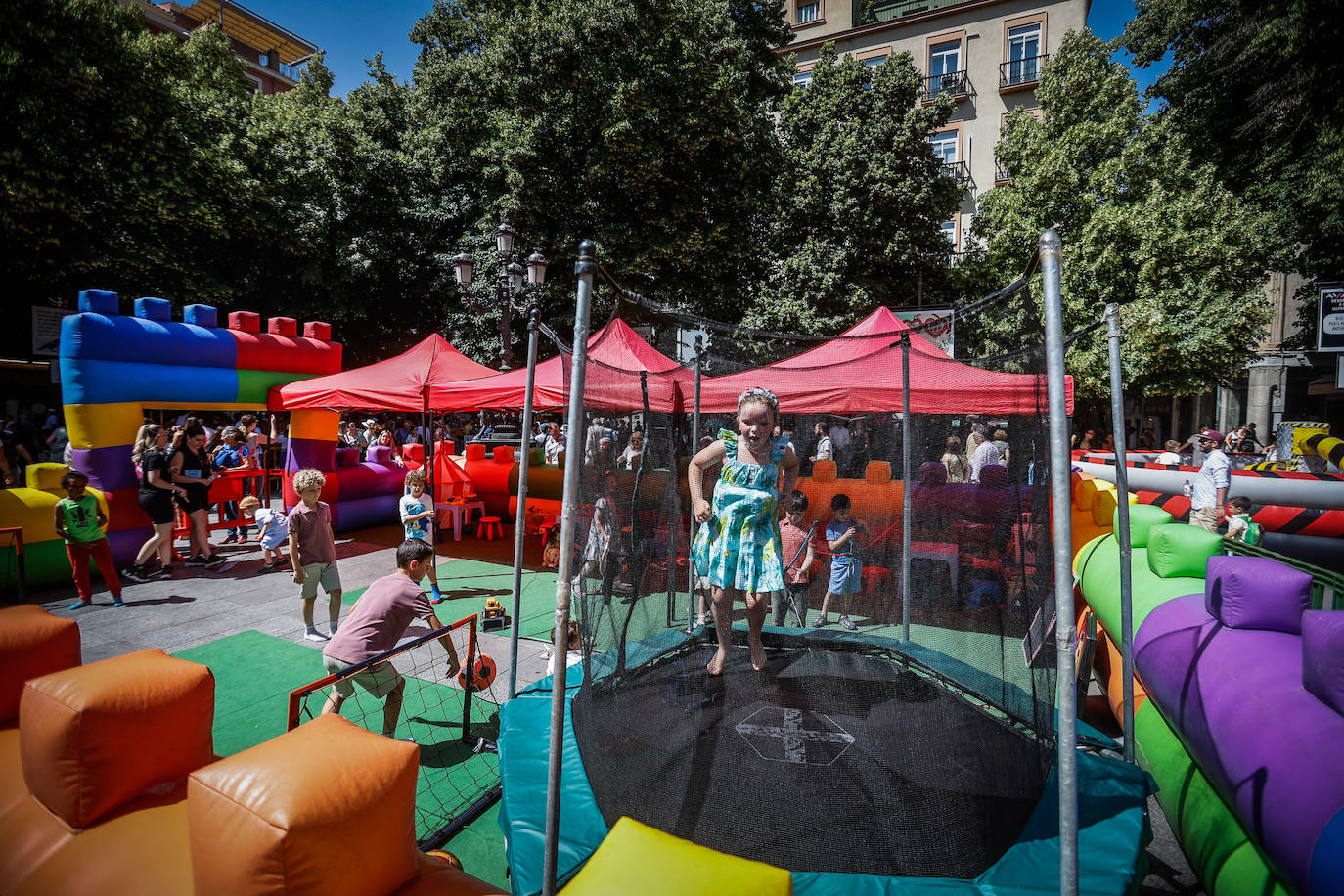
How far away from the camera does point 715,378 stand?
4238mm

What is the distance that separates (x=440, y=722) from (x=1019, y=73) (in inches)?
1124

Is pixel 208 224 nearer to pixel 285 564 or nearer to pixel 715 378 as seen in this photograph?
pixel 285 564

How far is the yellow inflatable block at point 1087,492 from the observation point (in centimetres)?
596

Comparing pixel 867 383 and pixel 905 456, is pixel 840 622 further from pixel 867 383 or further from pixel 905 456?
pixel 867 383

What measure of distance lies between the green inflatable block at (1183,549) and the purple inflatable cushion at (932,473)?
1.48 meters

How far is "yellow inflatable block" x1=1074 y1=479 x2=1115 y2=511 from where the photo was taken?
5965 mm

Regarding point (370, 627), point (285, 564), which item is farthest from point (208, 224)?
point (370, 627)

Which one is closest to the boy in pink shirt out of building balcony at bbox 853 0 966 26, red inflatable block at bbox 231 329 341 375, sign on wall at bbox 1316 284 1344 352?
red inflatable block at bbox 231 329 341 375

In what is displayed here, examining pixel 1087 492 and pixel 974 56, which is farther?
pixel 974 56

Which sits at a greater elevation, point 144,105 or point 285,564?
point 144,105

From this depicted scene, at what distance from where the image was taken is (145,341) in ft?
25.3

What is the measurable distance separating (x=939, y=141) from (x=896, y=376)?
80.9 feet

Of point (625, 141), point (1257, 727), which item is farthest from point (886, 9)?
point (1257, 727)

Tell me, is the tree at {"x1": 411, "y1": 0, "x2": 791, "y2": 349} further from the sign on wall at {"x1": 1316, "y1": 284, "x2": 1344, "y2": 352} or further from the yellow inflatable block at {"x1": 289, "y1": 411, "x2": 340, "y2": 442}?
the sign on wall at {"x1": 1316, "y1": 284, "x2": 1344, "y2": 352}
